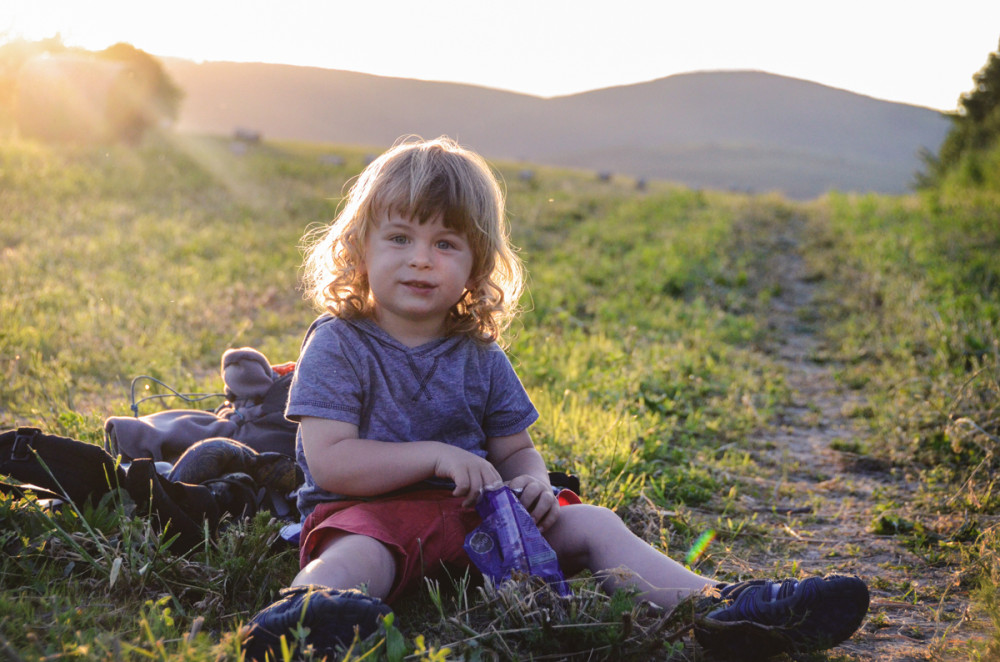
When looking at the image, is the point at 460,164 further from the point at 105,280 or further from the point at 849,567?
the point at 105,280

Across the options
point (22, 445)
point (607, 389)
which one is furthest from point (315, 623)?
point (607, 389)

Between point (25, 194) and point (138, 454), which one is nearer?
point (138, 454)

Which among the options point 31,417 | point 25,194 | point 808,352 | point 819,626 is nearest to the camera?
point 819,626

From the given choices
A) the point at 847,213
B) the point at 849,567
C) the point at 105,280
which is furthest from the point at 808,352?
the point at 847,213

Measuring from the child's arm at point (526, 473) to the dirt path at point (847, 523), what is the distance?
0.86 metres

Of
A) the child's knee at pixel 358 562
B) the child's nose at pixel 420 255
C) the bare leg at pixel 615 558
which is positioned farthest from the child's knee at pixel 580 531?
the child's nose at pixel 420 255

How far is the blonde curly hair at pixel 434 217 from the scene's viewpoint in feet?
7.29

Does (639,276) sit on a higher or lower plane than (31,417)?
higher

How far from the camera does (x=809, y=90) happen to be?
11000 centimetres

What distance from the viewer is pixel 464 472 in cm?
209

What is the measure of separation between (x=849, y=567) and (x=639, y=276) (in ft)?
20.1

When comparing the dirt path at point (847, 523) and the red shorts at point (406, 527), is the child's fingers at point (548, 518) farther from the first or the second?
the dirt path at point (847, 523)

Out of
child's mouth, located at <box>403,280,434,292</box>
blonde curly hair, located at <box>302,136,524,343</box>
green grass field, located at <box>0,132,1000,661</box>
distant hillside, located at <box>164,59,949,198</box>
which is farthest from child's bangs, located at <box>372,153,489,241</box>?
distant hillside, located at <box>164,59,949,198</box>

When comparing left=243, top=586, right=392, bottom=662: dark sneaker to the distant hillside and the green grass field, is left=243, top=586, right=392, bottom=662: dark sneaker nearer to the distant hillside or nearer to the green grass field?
the green grass field
